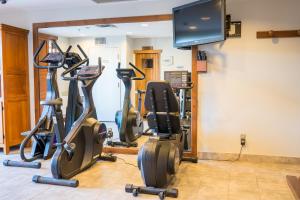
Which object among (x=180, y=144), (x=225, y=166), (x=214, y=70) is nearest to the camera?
(x=180, y=144)

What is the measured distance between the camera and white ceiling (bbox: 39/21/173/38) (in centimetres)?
477

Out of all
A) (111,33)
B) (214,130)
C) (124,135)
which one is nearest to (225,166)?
(214,130)

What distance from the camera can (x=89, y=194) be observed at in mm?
3139

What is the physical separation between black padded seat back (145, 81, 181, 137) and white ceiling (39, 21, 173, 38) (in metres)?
1.78

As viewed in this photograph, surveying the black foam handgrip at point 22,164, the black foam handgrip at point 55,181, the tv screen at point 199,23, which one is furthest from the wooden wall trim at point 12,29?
the tv screen at point 199,23

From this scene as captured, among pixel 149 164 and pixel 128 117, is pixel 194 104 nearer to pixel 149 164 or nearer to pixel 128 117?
pixel 128 117

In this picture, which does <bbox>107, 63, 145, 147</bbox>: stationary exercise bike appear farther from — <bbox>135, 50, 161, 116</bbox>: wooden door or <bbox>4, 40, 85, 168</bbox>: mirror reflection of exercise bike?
<bbox>4, 40, 85, 168</bbox>: mirror reflection of exercise bike

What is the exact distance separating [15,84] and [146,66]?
90.5 inches

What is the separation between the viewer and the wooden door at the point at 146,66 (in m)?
5.16

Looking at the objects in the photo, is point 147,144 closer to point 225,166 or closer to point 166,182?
point 166,182

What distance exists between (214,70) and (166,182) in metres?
2.01

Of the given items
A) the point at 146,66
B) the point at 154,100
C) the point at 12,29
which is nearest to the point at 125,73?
the point at 146,66

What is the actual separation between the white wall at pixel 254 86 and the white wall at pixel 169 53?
0.40 m

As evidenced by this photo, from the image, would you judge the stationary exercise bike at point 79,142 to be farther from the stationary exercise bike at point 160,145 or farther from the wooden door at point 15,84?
the wooden door at point 15,84
